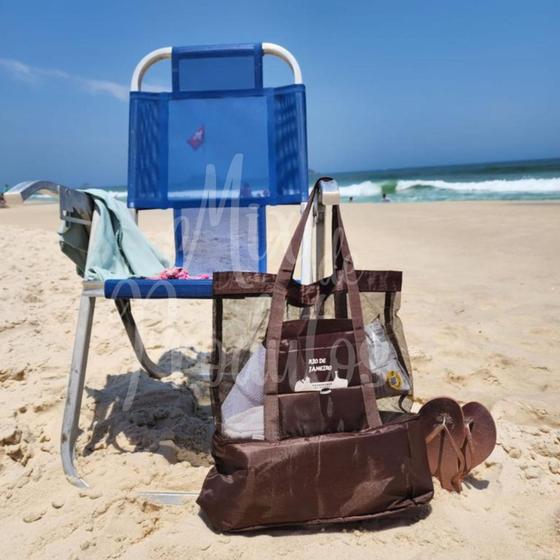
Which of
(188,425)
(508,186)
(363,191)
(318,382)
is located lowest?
(188,425)

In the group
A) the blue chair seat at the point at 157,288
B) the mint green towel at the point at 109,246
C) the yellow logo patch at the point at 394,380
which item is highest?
the mint green towel at the point at 109,246

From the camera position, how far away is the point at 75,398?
172cm

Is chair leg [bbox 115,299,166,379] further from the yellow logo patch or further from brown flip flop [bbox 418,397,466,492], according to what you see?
brown flip flop [bbox 418,397,466,492]

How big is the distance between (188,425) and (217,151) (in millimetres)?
1341

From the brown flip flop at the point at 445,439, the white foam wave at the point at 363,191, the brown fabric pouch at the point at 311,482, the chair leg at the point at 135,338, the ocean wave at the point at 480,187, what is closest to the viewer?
the brown fabric pouch at the point at 311,482

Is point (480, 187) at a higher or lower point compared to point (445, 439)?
higher

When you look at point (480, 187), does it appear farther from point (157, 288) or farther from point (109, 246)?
point (157, 288)

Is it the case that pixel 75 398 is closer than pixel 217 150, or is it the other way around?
pixel 75 398

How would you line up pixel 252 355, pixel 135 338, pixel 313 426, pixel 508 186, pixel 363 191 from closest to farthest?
pixel 313 426 < pixel 252 355 < pixel 135 338 < pixel 508 186 < pixel 363 191

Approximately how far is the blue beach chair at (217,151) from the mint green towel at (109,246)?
294 millimetres

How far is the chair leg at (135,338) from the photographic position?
231 centimetres

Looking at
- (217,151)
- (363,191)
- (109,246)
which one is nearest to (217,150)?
(217,151)

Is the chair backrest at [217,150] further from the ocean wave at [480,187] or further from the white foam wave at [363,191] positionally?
the white foam wave at [363,191]

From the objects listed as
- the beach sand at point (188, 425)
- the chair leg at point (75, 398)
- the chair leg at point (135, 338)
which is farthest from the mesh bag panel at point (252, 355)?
the chair leg at point (135, 338)
